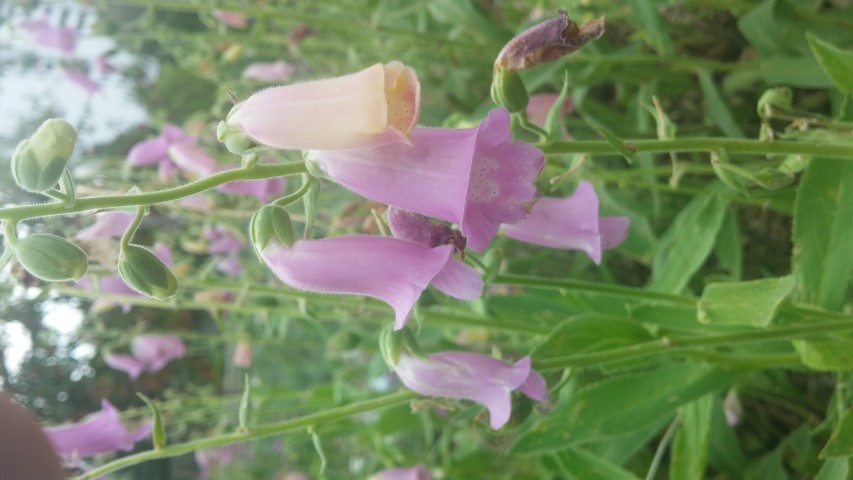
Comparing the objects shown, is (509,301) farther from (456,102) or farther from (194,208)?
(456,102)

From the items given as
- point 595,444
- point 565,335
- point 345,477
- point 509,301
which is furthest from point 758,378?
point 345,477

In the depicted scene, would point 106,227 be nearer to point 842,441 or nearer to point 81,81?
point 842,441

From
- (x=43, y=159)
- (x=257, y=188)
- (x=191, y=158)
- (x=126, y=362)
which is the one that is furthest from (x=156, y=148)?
(x=43, y=159)

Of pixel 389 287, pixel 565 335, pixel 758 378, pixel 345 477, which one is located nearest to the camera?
pixel 389 287

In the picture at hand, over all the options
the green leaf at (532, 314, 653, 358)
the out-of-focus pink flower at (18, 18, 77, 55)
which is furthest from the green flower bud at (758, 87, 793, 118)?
the out-of-focus pink flower at (18, 18, 77, 55)

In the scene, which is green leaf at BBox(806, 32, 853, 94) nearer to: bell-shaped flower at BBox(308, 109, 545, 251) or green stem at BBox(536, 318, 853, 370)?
green stem at BBox(536, 318, 853, 370)

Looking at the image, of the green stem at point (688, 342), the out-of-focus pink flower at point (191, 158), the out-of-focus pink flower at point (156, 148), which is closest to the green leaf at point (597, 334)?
the green stem at point (688, 342)
